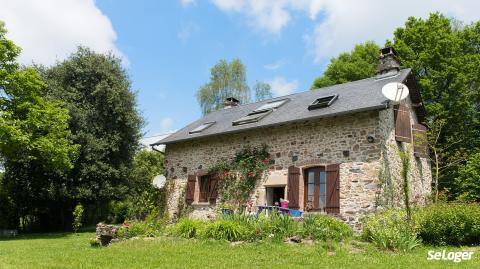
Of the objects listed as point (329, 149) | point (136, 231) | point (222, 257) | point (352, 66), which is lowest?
point (222, 257)

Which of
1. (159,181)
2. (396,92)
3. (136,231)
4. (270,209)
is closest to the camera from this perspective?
(396,92)

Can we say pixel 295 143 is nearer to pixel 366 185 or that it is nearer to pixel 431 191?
pixel 366 185

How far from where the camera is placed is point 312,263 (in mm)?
7277

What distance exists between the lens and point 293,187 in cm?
1273

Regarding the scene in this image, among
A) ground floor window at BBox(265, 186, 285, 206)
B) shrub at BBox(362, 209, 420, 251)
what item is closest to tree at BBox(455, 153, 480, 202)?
shrub at BBox(362, 209, 420, 251)

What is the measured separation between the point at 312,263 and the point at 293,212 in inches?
163

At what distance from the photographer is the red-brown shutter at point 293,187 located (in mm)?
12602

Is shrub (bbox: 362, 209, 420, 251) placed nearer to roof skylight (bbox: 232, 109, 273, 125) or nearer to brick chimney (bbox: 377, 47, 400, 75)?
brick chimney (bbox: 377, 47, 400, 75)

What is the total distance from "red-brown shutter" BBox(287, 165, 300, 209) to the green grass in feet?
11.9

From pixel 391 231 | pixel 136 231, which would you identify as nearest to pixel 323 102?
pixel 391 231

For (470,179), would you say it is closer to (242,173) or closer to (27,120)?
(242,173)

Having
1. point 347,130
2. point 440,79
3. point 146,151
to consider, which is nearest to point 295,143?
point 347,130

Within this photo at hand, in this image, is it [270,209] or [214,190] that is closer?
[270,209]

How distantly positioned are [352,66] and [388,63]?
8.96 m
